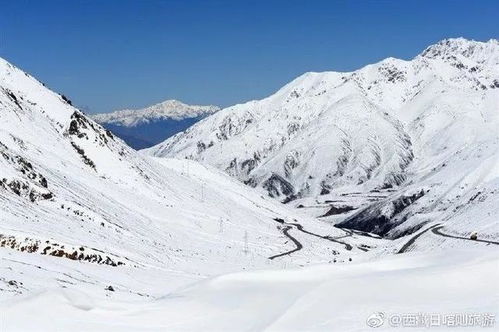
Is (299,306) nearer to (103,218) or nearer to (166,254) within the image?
(166,254)

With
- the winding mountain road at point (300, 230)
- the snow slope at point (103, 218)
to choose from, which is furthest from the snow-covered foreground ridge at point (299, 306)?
the winding mountain road at point (300, 230)

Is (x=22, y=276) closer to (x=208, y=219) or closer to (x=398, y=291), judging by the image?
(x=398, y=291)

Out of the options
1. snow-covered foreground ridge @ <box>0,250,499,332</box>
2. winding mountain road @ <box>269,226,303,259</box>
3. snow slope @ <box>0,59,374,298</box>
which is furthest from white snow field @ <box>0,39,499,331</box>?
winding mountain road @ <box>269,226,303,259</box>

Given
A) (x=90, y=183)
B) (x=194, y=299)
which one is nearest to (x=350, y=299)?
(x=194, y=299)

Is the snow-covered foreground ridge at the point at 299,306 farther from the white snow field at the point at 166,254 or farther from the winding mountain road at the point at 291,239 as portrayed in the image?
the winding mountain road at the point at 291,239

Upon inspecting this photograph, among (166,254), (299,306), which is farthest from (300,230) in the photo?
(299,306)

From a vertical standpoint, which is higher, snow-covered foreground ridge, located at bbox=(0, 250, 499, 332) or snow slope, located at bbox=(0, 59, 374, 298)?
snow slope, located at bbox=(0, 59, 374, 298)

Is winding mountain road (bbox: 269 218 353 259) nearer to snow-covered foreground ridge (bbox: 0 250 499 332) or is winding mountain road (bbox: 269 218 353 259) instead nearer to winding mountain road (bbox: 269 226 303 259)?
winding mountain road (bbox: 269 226 303 259)
